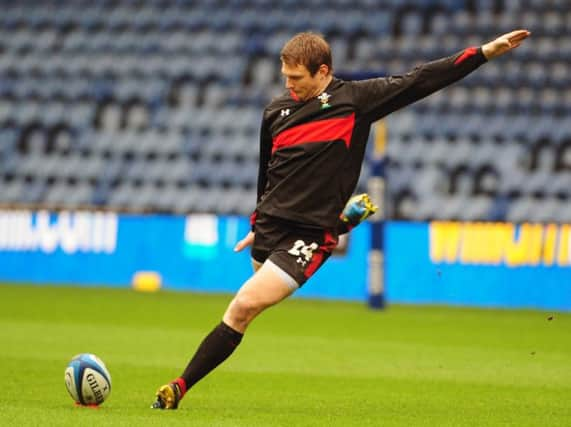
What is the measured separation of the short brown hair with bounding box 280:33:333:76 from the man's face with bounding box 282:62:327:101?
1.1 inches

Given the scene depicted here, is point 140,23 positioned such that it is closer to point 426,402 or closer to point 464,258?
point 464,258

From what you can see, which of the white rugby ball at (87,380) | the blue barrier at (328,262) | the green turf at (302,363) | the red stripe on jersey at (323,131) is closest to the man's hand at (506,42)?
the red stripe on jersey at (323,131)

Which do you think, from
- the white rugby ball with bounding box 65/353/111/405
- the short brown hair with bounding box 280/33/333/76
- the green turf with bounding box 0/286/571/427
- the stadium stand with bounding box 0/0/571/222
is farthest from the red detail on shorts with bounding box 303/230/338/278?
the stadium stand with bounding box 0/0/571/222

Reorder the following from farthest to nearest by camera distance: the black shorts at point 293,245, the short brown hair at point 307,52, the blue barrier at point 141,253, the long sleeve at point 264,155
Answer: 1. the blue barrier at point 141,253
2. the long sleeve at point 264,155
3. the black shorts at point 293,245
4. the short brown hair at point 307,52

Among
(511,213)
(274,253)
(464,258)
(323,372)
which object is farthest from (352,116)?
(511,213)

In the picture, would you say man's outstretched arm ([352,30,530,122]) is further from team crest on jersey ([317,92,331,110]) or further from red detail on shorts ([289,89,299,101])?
red detail on shorts ([289,89,299,101])

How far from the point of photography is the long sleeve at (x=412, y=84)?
23.6 feet

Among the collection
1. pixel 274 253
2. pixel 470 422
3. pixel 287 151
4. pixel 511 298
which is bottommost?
pixel 511 298

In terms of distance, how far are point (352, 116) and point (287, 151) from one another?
1.34 ft

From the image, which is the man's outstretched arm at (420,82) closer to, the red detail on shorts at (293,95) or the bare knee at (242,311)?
the red detail on shorts at (293,95)

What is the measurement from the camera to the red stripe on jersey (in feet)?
24.2

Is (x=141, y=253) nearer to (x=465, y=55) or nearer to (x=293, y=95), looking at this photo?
(x=293, y=95)

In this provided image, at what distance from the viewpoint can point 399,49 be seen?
76.3ft

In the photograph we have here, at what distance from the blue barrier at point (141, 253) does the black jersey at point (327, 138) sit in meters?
11.4
